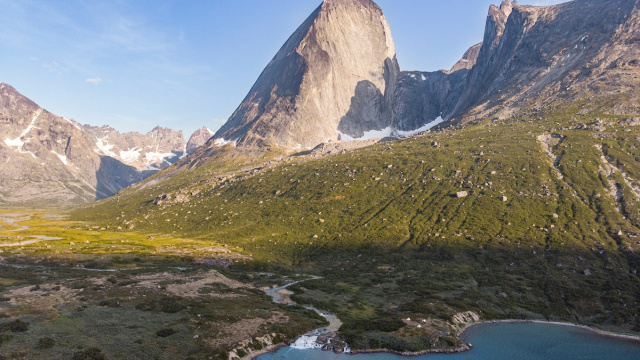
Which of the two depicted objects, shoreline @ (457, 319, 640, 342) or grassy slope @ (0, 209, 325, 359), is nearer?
grassy slope @ (0, 209, 325, 359)

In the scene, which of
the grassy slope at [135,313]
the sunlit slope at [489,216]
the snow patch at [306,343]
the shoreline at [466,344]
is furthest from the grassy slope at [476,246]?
the grassy slope at [135,313]

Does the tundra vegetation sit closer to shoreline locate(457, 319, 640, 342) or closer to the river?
shoreline locate(457, 319, 640, 342)

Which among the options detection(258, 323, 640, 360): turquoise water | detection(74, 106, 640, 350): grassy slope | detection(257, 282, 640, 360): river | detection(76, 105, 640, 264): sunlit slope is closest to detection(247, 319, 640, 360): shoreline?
detection(257, 282, 640, 360): river

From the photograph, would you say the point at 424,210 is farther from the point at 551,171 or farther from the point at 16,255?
the point at 16,255

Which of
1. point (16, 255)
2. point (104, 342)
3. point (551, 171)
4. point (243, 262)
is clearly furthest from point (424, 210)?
point (16, 255)

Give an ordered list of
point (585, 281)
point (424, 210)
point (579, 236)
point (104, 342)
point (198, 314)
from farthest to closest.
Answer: point (424, 210) < point (579, 236) < point (585, 281) < point (198, 314) < point (104, 342)

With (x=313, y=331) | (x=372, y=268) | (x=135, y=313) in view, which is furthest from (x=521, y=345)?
(x=135, y=313)

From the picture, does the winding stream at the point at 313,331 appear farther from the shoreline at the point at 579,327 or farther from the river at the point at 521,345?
the shoreline at the point at 579,327
